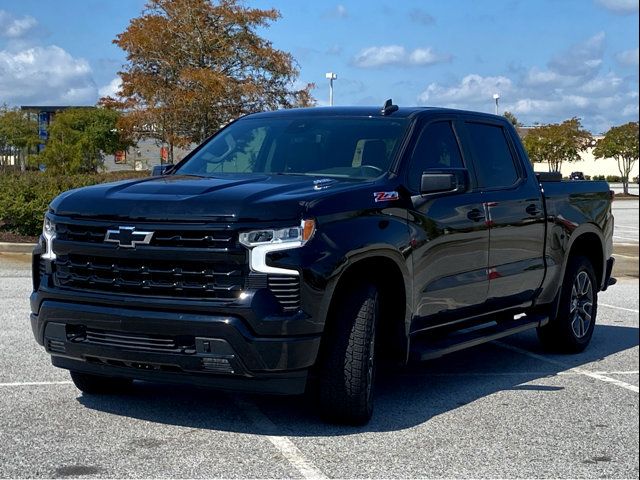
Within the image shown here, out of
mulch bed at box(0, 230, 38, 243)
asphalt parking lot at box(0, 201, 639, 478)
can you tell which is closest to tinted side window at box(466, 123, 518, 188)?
asphalt parking lot at box(0, 201, 639, 478)

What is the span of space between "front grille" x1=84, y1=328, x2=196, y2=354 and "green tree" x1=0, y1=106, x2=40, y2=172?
139 ft

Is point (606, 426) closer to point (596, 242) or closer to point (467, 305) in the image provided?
point (467, 305)

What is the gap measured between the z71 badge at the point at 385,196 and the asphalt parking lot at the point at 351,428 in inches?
52.6

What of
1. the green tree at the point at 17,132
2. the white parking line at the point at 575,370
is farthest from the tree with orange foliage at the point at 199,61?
the white parking line at the point at 575,370

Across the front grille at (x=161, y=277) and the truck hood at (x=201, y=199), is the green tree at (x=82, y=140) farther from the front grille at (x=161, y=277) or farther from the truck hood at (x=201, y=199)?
the front grille at (x=161, y=277)

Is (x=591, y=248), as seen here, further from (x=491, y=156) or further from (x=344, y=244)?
(x=344, y=244)

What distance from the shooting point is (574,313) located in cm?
830

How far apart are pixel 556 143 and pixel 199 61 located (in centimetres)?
2209

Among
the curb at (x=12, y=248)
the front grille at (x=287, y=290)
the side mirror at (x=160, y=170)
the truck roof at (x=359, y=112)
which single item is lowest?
the curb at (x=12, y=248)

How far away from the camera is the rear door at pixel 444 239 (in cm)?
627

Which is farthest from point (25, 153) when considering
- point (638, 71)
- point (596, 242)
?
point (638, 71)

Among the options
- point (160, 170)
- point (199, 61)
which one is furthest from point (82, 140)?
point (160, 170)

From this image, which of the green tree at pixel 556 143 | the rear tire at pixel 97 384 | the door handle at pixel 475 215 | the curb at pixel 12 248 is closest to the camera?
the rear tire at pixel 97 384

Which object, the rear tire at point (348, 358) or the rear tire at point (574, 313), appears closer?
the rear tire at point (348, 358)
